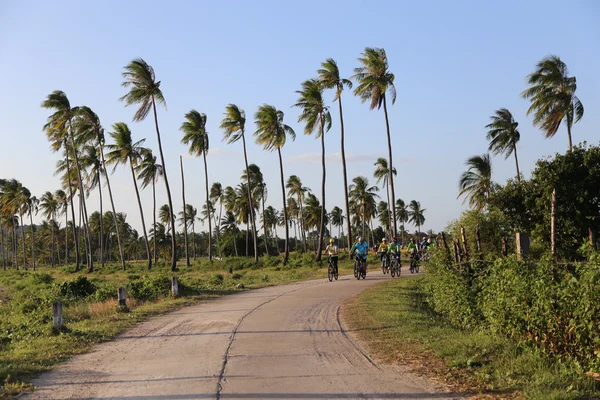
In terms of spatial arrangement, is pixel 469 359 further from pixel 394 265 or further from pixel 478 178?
pixel 478 178

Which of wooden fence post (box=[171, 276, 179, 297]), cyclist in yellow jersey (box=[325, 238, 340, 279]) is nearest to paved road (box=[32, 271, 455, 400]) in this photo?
wooden fence post (box=[171, 276, 179, 297])

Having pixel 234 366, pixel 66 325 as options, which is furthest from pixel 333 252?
pixel 234 366

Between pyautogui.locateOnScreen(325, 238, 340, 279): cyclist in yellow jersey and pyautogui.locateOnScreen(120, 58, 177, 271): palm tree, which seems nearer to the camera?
pyautogui.locateOnScreen(325, 238, 340, 279): cyclist in yellow jersey

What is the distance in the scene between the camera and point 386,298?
15.8 meters

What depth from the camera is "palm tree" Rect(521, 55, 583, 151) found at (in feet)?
111

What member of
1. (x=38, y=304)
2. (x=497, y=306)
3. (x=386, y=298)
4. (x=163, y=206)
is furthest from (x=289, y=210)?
(x=497, y=306)

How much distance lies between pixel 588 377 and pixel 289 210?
8683 cm

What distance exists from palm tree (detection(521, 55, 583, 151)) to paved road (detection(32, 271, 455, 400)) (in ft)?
88.6

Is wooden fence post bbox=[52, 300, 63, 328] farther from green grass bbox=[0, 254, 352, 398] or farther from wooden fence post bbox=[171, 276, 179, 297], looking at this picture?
wooden fence post bbox=[171, 276, 179, 297]

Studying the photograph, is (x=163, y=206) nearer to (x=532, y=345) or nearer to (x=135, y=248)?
(x=135, y=248)

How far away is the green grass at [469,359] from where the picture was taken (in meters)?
6.17

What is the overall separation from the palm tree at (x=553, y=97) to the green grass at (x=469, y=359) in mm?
26083

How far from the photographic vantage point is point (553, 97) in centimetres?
3403

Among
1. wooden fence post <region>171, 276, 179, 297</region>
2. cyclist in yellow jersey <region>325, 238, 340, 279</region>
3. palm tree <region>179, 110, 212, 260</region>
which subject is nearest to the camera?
wooden fence post <region>171, 276, 179, 297</region>
